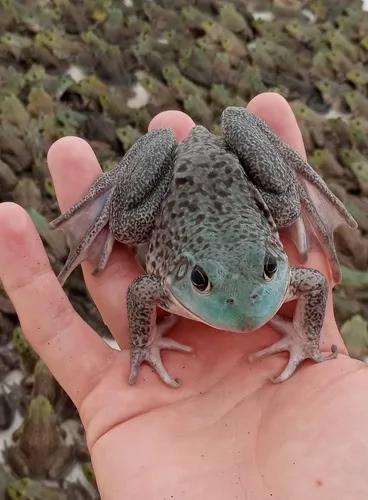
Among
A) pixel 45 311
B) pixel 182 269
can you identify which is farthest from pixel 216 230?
pixel 45 311

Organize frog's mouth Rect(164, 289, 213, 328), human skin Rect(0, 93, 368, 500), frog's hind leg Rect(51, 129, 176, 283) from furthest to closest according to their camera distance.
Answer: frog's hind leg Rect(51, 129, 176, 283)
frog's mouth Rect(164, 289, 213, 328)
human skin Rect(0, 93, 368, 500)

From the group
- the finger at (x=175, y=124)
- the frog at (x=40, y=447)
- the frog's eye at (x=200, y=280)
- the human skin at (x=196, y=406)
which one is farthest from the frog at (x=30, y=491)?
the finger at (x=175, y=124)

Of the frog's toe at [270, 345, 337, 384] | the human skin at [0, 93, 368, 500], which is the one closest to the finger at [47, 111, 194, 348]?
the human skin at [0, 93, 368, 500]

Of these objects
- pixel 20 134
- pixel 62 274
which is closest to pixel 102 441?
pixel 62 274

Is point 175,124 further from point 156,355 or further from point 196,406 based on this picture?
point 196,406

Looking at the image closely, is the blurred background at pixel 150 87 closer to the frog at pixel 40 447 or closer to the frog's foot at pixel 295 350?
the frog at pixel 40 447

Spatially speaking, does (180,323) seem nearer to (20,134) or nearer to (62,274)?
(62,274)

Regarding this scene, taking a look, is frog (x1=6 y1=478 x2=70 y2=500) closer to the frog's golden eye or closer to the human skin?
the human skin
